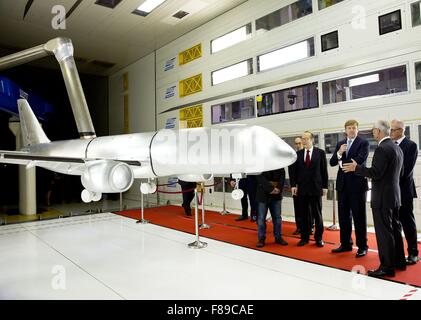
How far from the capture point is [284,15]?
25.8 feet

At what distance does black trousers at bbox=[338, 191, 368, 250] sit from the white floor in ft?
2.72

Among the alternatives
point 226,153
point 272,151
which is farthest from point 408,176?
point 226,153

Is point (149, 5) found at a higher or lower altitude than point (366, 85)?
higher

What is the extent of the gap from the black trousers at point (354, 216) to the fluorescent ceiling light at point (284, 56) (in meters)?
4.32

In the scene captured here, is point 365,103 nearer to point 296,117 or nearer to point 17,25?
point 296,117

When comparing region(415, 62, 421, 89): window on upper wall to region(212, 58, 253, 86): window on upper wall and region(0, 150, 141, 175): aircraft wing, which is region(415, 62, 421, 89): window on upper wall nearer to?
region(212, 58, 253, 86): window on upper wall

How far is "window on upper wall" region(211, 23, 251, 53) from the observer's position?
8.88 m

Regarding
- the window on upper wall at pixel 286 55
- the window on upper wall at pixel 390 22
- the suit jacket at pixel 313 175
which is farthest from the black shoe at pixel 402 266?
the window on upper wall at pixel 286 55

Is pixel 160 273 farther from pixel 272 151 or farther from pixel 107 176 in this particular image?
pixel 272 151

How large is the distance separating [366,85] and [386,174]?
3.57 metres

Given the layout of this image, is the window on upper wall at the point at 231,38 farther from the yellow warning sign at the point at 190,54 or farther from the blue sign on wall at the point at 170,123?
the blue sign on wall at the point at 170,123

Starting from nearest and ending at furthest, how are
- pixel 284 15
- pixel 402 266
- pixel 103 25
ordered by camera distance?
pixel 402 266, pixel 284 15, pixel 103 25

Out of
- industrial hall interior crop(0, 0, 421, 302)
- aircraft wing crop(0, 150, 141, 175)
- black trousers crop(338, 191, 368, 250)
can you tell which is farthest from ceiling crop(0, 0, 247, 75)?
aircraft wing crop(0, 150, 141, 175)

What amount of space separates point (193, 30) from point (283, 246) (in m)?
8.31
